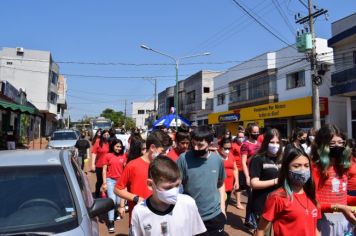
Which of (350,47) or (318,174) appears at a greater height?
(350,47)

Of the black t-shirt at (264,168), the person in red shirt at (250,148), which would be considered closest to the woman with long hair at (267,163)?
the black t-shirt at (264,168)

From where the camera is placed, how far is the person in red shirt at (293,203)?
304 cm

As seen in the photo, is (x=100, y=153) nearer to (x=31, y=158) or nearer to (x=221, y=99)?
(x=31, y=158)

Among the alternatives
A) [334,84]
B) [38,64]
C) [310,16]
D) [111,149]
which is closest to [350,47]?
[334,84]

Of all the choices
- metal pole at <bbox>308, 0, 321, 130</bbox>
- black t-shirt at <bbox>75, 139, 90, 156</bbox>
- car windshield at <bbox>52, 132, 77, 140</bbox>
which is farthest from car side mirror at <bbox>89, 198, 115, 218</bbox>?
car windshield at <bbox>52, 132, 77, 140</bbox>

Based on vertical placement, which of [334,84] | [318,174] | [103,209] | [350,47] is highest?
[350,47]

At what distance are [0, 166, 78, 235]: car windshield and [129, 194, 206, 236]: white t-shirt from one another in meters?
0.66

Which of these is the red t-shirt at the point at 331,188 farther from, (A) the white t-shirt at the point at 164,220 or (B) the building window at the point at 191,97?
(B) the building window at the point at 191,97

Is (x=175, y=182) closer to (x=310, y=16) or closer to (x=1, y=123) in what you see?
(x=310, y=16)

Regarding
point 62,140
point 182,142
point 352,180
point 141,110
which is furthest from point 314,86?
point 141,110

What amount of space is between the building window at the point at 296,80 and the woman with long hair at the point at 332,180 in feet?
79.4

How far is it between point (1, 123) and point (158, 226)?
30.4m

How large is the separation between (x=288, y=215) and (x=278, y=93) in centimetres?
2805

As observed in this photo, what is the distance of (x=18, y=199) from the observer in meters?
3.48
